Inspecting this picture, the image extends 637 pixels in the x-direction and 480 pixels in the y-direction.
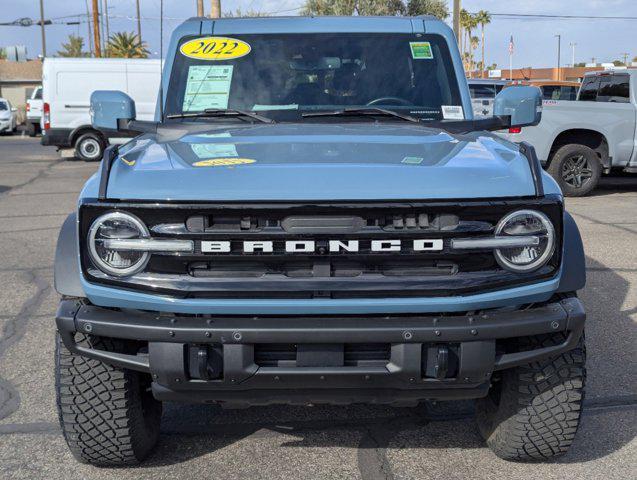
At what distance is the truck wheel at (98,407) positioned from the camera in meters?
3.22

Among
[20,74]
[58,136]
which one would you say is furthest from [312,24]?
[20,74]

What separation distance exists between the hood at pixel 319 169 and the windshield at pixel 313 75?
2.48 feet

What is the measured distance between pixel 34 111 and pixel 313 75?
29.6 metres

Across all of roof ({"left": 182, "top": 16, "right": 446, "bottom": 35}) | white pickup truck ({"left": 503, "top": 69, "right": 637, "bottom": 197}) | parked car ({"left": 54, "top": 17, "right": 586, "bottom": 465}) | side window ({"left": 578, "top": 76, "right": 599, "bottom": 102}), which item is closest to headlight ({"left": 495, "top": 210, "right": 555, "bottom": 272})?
parked car ({"left": 54, "top": 17, "right": 586, "bottom": 465})

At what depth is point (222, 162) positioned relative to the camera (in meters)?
3.09

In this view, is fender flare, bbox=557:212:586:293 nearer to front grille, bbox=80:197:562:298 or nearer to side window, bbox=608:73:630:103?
front grille, bbox=80:197:562:298

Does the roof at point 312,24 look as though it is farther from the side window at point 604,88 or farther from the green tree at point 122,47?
the green tree at point 122,47

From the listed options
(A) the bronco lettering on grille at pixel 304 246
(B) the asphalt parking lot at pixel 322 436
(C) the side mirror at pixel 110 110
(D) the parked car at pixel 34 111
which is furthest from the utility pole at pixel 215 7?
(A) the bronco lettering on grille at pixel 304 246

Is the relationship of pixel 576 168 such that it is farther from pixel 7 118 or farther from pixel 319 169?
pixel 7 118

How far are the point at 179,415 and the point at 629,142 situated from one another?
9.79 m

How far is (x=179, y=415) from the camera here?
4094 millimetres

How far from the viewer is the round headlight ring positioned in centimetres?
291

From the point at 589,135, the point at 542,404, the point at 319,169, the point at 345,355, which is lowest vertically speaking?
the point at 542,404

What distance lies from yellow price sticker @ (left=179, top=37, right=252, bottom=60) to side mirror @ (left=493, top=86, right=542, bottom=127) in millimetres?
1423
